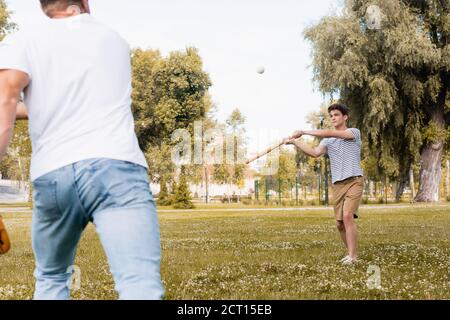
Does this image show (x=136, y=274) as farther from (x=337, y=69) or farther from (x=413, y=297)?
(x=337, y=69)

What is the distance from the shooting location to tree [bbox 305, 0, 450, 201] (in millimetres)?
31094

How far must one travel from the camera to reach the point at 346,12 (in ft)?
109

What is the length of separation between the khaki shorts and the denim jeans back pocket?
580 cm

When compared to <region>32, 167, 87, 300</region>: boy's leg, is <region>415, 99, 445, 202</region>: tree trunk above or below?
above

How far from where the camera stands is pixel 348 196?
323 inches

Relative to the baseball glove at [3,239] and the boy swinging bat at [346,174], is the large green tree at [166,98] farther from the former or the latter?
the baseball glove at [3,239]

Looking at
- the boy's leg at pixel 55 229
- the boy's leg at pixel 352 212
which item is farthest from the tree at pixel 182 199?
the boy's leg at pixel 55 229

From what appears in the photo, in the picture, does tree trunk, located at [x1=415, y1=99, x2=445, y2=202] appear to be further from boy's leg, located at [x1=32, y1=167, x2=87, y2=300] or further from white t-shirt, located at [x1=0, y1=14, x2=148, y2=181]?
white t-shirt, located at [x1=0, y1=14, x2=148, y2=181]

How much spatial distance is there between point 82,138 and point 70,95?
0.23 m

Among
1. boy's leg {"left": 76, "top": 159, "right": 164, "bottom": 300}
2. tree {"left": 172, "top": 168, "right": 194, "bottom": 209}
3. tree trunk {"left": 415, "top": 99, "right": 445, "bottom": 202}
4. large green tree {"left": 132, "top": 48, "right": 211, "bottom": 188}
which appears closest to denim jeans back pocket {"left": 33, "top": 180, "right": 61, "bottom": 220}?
boy's leg {"left": 76, "top": 159, "right": 164, "bottom": 300}

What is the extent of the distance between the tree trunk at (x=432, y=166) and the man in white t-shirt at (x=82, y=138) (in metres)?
34.4

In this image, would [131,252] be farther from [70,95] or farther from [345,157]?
[345,157]

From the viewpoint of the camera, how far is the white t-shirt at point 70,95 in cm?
278
